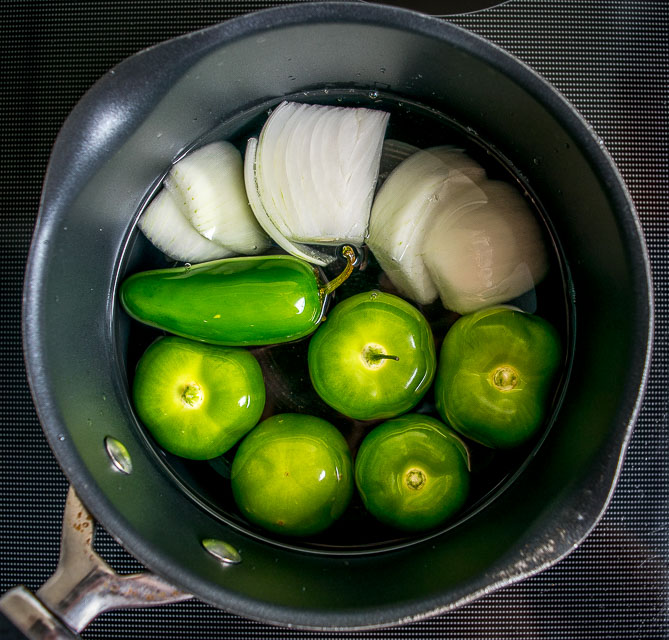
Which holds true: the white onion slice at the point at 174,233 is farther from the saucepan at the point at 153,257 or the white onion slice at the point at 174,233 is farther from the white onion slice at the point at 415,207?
the white onion slice at the point at 415,207

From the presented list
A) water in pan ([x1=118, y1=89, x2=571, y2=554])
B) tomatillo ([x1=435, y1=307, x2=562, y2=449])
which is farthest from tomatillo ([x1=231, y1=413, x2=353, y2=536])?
tomatillo ([x1=435, y1=307, x2=562, y2=449])

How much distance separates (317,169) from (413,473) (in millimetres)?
387

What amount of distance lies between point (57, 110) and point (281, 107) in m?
0.33

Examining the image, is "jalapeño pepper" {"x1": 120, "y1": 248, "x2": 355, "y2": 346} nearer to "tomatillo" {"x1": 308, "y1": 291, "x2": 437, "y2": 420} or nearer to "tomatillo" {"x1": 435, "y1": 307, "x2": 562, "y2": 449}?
"tomatillo" {"x1": 308, "y1": 291, "x2": 437, "y2": 420}

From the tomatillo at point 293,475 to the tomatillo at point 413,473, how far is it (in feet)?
0.13

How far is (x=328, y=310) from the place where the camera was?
0.79 metres

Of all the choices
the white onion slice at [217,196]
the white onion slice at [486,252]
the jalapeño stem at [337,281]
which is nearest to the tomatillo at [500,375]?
the white onion slice at [486,252]

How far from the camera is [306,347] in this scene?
80cm

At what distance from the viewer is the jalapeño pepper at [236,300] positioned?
28.4 inches

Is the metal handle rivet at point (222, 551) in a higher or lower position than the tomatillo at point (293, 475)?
lower

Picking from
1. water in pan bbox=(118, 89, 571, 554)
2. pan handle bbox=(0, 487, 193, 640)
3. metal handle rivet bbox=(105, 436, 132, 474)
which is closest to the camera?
pan handle bbox=(0, 487, 193, 640)

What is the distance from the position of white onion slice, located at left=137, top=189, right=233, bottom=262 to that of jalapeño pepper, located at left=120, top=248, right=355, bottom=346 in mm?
27

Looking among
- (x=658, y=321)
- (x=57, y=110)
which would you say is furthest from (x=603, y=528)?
(x=57, y=110)

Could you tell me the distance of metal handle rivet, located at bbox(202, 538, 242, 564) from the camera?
68 centimetres
